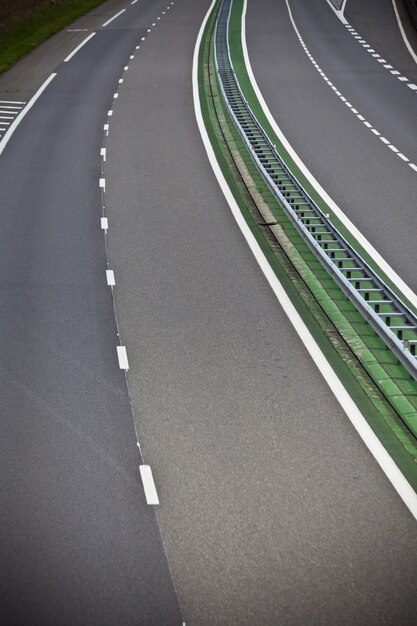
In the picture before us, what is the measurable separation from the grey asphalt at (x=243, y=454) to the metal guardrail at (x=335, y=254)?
46.4 inches

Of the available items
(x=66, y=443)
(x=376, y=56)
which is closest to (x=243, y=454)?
(x=66, y=443)

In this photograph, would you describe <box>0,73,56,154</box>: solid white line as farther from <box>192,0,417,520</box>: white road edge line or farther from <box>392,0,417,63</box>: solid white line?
<box>392,0,417,63</box>: solid white line

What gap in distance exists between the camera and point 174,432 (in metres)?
13.2

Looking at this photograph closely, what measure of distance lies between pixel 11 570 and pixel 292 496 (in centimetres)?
305

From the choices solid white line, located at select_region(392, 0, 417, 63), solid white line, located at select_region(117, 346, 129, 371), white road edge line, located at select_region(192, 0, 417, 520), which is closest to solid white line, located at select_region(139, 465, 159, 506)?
white road edge line, located at select_region(192, 0, 417, 520)

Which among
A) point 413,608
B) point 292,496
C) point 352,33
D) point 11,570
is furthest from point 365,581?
point 352,33

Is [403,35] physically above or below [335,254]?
below

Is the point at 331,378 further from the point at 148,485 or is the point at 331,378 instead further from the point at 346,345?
the point at 148,485

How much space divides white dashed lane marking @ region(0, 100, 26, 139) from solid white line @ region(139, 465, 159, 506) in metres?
24.6

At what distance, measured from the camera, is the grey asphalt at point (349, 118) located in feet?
79.3

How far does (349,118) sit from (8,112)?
471 inches

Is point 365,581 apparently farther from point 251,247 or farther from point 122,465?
point 251,247

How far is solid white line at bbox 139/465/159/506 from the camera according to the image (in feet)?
37.9

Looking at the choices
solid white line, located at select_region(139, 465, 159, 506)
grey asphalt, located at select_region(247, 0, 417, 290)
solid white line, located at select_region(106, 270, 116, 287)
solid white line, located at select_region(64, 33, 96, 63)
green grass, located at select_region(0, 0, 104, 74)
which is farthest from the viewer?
green grass, located at select_region(0, 0, 104, 74)
